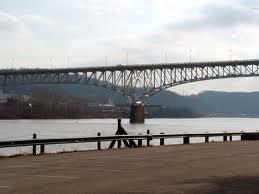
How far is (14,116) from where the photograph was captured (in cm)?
17625

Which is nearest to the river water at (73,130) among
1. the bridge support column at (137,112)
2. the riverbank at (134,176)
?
the riverbank at (134,176)

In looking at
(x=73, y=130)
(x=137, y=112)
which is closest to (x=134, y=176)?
(x=73, y=130)

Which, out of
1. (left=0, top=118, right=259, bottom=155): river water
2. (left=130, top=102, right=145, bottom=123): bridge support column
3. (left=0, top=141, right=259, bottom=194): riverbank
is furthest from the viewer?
(left=130, top=102, right=145, bottom=123): bridge support column

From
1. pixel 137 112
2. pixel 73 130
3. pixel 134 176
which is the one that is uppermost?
pixel 134 176

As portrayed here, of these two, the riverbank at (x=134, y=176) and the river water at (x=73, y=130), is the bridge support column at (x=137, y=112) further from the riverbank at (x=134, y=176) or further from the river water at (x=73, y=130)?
the riverbank at (x=134, y=176)

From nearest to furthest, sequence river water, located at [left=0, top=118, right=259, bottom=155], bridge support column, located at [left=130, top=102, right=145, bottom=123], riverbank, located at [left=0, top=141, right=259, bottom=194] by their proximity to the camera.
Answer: riverbank, located at [left=0, top=141, right=259, bottom=194]
river water, located at [left=0, top=118, right=259, bottom=155]
bridge support column, located at [left=130, top=102, right=145, bottom=123]

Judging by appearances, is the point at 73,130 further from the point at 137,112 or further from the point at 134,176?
the point at 134,176

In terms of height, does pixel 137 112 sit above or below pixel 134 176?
below

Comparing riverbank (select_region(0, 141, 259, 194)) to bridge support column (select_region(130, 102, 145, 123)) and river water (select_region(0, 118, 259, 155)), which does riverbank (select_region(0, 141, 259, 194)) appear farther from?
bridge support column (select_region(130, 102, 145, 123))

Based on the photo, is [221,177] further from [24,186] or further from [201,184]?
[24,186]

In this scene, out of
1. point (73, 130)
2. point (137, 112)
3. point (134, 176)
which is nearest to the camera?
point (134, 176)

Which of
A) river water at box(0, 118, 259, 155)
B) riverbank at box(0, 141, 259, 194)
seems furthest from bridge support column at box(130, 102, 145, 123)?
riverbank at box(0, 141, 259, 194)

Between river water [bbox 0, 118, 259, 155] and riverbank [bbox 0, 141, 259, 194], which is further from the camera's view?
river water [bbox 0, 118, 259, 155]

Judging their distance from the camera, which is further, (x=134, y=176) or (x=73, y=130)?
(x=73, y=130)
